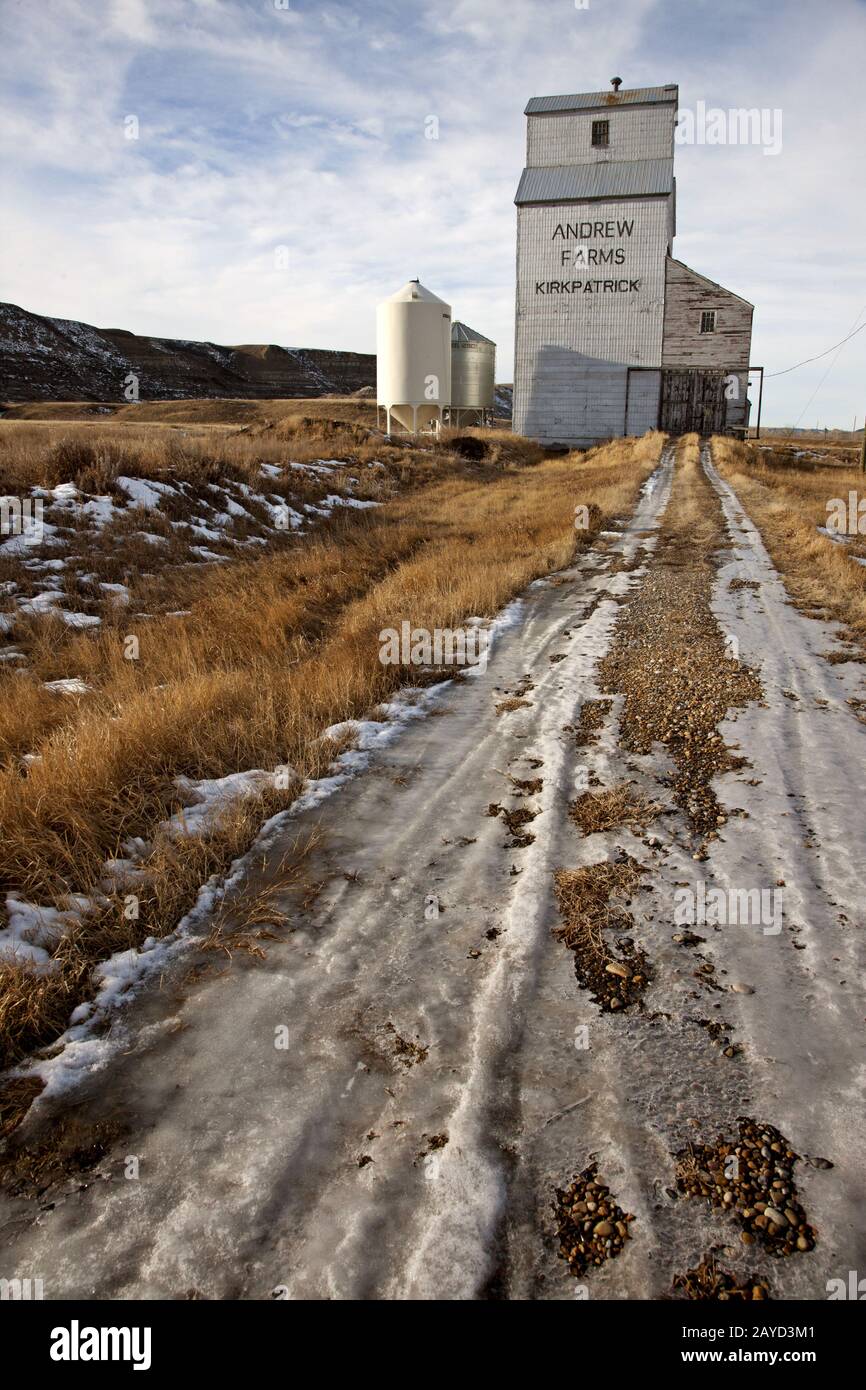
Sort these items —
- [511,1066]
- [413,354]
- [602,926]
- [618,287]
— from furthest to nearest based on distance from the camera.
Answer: [413,354], [618,287], [602,926], [511,1066]

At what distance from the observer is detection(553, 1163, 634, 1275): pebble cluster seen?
215cm

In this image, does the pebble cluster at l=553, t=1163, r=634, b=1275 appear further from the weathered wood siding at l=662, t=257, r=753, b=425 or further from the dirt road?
the weathered wood siding at l=662, t=257, r=753, b=425

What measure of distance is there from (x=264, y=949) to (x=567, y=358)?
35.4 meters

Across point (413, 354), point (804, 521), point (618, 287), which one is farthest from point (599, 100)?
point (804, 521)

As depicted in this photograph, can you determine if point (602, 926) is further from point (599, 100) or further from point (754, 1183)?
point (599, 100)

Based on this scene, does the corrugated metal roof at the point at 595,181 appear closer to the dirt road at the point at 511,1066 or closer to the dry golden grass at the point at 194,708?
the dry golden grass at the point at 194,708

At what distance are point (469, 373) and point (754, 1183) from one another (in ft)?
157

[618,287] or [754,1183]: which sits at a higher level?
[618,287]

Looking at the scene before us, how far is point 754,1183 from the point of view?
2.32 metres

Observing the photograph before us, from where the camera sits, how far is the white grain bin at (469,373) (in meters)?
45.0

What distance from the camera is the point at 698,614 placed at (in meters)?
8.82

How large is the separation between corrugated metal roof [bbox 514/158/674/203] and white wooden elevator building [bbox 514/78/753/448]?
4 cm

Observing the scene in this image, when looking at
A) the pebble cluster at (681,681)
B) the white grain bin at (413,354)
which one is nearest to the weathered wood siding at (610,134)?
the white grain bin at (413,354)

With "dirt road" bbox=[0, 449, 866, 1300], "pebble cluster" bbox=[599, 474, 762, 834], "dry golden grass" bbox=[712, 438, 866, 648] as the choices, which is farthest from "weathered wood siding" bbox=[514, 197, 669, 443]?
"dirt road" bbox=[0, 449, 866, 1300]
